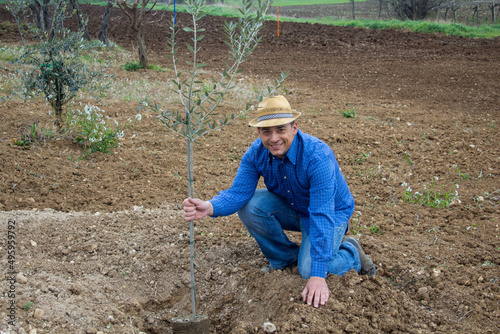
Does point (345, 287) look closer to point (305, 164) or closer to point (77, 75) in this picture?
point (305, 164)

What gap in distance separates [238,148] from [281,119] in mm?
3378

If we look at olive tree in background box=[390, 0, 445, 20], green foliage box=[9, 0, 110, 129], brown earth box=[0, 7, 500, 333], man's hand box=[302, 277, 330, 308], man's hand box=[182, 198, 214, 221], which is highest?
olive tree in background box=[390, 0, 445, 20]

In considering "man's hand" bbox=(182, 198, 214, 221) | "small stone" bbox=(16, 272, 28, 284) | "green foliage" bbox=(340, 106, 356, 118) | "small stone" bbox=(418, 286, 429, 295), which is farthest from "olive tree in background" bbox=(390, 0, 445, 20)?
"small stone" bbox=(16, 272, 28, 284)

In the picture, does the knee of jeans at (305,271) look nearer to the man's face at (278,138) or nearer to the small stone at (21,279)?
the man's face at (278,138)

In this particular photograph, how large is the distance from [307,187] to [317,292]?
75cm

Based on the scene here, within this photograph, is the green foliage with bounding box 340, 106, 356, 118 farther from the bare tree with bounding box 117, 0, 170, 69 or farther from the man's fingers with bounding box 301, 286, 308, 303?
the man's fingers with bounding box 301, 286, 308, 303

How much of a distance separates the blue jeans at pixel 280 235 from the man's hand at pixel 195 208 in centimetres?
40

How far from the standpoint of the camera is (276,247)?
11.0 feet

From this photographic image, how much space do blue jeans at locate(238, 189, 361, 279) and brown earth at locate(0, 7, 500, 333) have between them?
0.64ft

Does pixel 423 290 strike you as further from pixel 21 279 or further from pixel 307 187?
pixel 21 279

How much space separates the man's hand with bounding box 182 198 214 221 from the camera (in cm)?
275

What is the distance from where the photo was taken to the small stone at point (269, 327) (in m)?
2.58

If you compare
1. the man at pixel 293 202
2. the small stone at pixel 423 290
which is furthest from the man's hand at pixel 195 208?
the small stone at pixel 423 290

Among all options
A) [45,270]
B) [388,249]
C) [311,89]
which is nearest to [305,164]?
[388,249]
